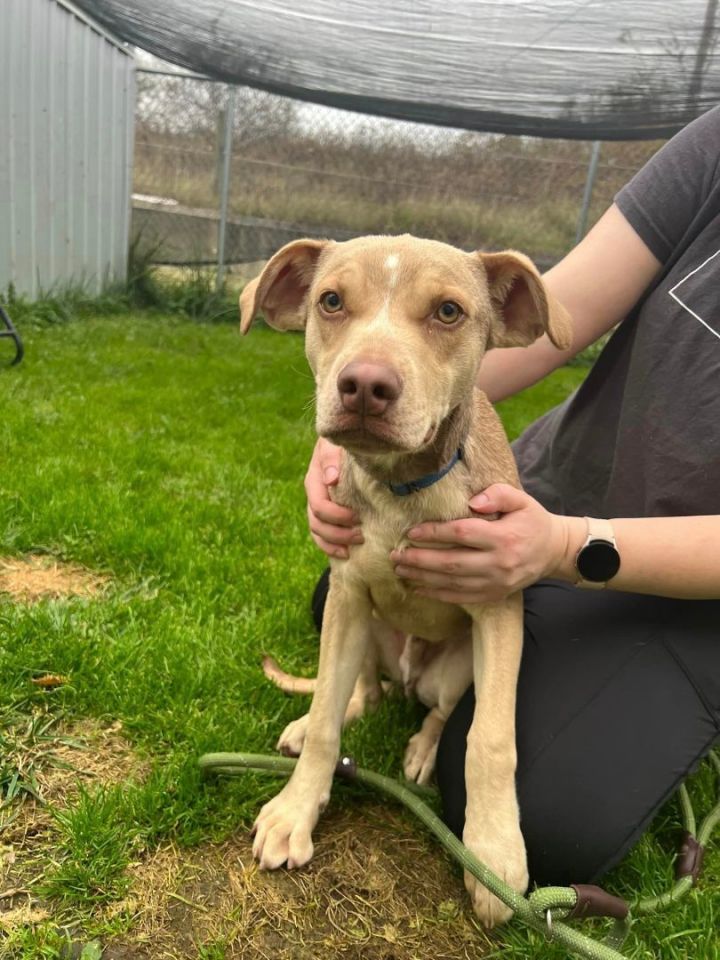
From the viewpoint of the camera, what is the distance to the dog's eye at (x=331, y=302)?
1.93m

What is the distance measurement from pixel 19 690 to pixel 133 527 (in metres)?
1.34

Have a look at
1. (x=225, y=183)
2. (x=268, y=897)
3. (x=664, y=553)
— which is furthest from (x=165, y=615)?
(x=225, y=183)

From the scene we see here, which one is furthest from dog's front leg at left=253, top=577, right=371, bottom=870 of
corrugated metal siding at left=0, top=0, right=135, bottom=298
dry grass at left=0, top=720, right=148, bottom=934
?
corrugated metal siding at left=0, top=0, right=135, bottom=298

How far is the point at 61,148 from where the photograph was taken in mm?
9641

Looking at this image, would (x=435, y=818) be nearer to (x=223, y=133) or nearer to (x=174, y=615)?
(x=174, y=615)

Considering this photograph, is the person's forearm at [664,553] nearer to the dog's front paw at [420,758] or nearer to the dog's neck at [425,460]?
the dog's neck at [425,460]

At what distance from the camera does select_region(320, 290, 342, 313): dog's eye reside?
1.93 m

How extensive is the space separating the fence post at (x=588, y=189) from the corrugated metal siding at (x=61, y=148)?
6.86m

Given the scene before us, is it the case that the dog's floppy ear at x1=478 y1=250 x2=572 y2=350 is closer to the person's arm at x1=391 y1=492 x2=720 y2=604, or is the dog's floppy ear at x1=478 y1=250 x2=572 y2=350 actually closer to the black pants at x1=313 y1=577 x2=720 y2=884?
the person's arm at x1=391 y1=492 x2=720 y2=604

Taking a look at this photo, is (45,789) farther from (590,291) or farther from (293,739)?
(590,291)

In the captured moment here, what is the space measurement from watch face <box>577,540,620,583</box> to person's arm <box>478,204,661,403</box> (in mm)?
707

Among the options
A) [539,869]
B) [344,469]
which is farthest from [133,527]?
[539,869]

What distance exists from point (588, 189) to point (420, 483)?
440 inches

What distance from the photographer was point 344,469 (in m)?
2.23
